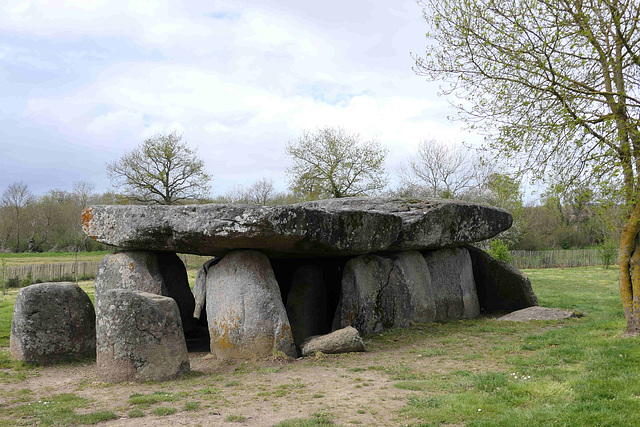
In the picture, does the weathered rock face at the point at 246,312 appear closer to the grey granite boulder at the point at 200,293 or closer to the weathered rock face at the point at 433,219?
the weathered rock face at the point at 433,219

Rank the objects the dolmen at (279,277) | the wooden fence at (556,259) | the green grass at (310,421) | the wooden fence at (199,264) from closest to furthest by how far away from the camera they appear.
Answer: the green grass at (310,421) < the dolmen at (279,277) < the wooden fence at (199,264) < the wooden fence at (556,259)

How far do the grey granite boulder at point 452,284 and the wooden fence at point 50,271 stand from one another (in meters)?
13.3

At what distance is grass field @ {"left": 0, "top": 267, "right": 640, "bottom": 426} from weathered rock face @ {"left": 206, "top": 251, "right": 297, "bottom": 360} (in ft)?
1.37

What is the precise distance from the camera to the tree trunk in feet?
24.9

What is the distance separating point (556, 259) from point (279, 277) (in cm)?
2288

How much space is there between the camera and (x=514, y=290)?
12203 mm

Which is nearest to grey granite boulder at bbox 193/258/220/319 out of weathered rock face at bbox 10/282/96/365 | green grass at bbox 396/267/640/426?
weathered rock face at bbox 10/282/96/365

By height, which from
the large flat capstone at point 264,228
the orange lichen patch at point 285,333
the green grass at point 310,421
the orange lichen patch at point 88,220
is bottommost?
the green grass at point 310,421

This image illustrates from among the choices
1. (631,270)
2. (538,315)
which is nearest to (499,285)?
(538,315)

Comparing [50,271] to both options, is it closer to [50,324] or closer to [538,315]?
[50,324]

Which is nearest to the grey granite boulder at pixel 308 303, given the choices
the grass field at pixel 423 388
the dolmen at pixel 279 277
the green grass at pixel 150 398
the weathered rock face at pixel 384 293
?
the dolmen at pixel 279 277

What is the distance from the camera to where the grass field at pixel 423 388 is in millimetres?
4809

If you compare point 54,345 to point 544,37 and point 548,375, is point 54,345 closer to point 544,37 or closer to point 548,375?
point 548,375

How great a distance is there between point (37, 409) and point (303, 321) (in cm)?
538
